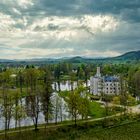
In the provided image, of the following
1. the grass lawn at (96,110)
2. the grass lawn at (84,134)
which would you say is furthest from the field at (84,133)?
the grass lawn at (96,110)

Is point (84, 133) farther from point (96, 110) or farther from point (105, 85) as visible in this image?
point (105, 85)

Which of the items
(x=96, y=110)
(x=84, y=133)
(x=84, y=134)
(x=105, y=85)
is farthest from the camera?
(x=105, y=85)

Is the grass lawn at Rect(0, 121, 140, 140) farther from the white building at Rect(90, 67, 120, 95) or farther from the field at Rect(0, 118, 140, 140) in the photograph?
the white building at Rect(90, 67, 120, 95)

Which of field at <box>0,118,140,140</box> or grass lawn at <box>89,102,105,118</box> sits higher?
grass lawn at <box>89,102,105,118</box>

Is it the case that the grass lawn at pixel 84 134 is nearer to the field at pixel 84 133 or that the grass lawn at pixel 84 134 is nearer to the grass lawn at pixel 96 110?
the field at pixel 84 133

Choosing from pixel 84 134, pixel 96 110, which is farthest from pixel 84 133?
pixel 96 110

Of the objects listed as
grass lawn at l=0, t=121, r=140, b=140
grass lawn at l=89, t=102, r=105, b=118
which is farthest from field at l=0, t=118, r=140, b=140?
grass lawn at l=89, t=102, r=105, b=118

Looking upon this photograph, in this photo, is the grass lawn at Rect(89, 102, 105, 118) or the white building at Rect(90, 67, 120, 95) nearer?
the grass lawn at Rect(89, 102, 105, 118)

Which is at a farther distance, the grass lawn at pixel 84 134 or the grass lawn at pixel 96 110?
the grass lawn at pixel 96 110

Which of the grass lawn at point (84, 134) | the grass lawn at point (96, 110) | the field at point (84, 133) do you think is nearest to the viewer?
the grass lawn at point (84, 134)

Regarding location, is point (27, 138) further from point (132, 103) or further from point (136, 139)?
point (132, 103)
